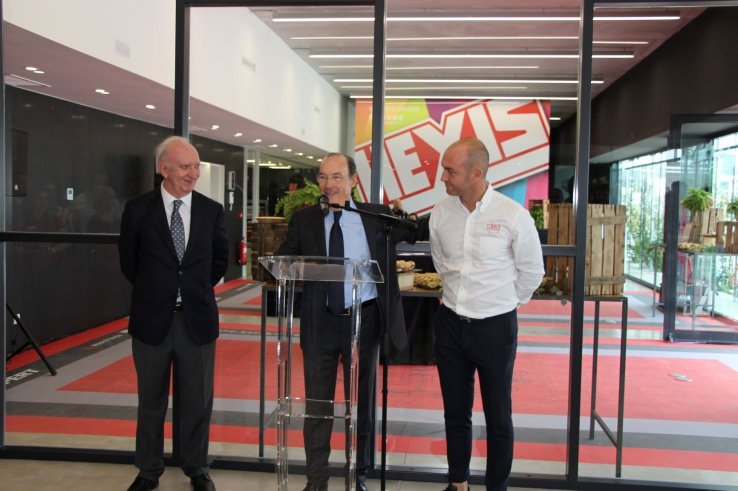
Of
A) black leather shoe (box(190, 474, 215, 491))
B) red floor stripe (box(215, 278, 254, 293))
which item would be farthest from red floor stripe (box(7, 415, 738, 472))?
red floor stripe (box(215, 278, 254, 293))

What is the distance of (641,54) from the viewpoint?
4.25m

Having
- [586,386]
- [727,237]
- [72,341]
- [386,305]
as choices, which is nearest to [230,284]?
[386,305]

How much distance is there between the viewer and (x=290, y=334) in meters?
2.57

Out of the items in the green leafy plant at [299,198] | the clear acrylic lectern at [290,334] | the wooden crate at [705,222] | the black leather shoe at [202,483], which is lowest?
the black leather shoe at [202,483]

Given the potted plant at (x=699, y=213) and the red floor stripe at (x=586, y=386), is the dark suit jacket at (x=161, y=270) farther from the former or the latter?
the potted plant at (x=699, y=213)

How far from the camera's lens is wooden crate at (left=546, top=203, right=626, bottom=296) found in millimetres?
3871

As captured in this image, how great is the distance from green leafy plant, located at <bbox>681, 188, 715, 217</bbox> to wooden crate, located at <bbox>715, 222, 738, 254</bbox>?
5.9 inches

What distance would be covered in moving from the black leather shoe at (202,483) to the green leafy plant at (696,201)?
10.8ft

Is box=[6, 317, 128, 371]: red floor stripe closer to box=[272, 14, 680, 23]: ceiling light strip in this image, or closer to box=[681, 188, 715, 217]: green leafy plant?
box=[272, 14, 680, 23]: ceiling light strip

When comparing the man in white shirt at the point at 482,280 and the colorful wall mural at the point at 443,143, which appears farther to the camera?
the colorful wall mural at the point at 443,143

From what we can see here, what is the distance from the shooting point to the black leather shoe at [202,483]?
3.54 m

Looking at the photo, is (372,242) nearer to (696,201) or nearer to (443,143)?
(443,143)

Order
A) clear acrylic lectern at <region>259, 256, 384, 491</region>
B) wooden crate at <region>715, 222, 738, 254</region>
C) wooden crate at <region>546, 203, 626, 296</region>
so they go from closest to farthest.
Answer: clear acrylic lectern at <region>259, 256, 384, 491</region>, wooden crate at <region>546, 203, 626, 296</region>, wooden crate at <region>715, 222, 738, 254</region>

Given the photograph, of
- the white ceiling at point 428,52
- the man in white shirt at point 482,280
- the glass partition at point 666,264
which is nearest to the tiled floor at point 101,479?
the man in white shirt at point 482,280
